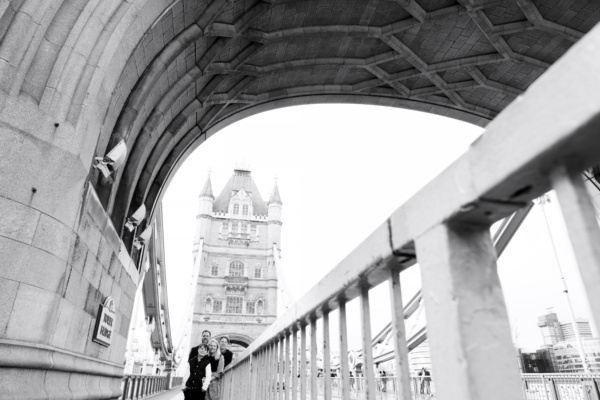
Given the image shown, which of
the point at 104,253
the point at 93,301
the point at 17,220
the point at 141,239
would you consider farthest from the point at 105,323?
the point at 141,239

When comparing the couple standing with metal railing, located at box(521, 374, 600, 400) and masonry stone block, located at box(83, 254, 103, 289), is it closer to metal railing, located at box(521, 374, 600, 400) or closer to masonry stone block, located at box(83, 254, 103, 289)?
masonry stone block, located at box(83, 254, 103, 289)

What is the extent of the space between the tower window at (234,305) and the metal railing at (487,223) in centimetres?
5177

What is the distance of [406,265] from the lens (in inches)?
42.8

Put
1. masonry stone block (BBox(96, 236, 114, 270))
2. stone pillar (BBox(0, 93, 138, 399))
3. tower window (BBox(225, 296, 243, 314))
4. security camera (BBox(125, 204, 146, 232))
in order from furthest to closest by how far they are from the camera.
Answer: tower window (BBox(225, 296, 243, 314)) < security camera (BBox(125, 204, 146, 232)) < masonry stone block (BBox(96, 236, 114, 270)) < stone pillar (BBox(0, 93, 138, 399))

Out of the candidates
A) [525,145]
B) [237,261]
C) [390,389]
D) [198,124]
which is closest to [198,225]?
[237,261]

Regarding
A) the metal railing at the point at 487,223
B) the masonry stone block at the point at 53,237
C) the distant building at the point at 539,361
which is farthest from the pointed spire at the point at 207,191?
the metal railing at the point at 487,223

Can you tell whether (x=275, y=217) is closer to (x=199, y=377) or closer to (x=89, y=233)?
(x=199, y=377)

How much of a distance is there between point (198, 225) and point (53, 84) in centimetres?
5463

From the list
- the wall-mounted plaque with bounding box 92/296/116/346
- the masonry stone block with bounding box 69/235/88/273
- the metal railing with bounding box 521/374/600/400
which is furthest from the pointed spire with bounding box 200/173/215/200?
the masonry stone block with bounding box 69/235/88/273

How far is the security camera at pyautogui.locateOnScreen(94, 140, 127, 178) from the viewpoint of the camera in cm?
436

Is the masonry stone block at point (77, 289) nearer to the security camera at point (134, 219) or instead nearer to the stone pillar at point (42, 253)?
the stone pillar at point (42, 253)

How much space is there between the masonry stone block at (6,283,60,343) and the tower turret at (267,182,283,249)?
53328mm

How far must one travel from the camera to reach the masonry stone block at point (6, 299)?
2.87m

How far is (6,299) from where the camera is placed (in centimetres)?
290
